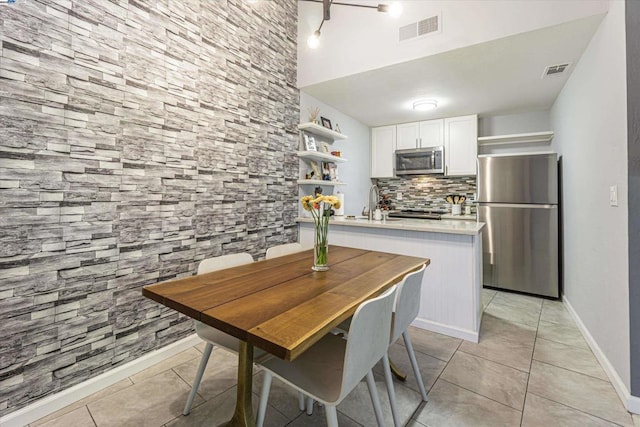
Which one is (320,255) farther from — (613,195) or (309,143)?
(309,143)

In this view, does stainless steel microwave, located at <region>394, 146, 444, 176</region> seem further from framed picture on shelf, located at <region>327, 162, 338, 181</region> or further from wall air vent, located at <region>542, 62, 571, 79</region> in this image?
wall air vent, located at <region>542, 62, 571, 79</region>

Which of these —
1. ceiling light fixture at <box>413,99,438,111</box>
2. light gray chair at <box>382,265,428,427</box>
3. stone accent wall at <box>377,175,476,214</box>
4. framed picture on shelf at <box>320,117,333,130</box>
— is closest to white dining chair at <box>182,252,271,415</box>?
light gray chair at <box>382,265,428,427</box>

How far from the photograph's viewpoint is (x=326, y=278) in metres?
1.49

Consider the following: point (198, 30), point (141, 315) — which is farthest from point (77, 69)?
point (141, 315)

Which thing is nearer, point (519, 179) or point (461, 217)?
point (519, 179)

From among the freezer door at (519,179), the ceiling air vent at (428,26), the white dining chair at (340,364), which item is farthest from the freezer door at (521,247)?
the white dining chair at (340,364)

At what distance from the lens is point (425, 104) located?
370 centimetres

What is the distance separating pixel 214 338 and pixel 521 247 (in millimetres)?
3492

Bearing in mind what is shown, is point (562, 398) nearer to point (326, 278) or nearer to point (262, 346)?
point (326, 278)

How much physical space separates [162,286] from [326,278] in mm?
768

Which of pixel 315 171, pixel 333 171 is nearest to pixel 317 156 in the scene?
pixel 315 171

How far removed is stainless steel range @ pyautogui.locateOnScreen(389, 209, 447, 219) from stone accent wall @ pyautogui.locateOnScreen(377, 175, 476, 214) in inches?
4.5

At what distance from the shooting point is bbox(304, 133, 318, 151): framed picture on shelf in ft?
11.0

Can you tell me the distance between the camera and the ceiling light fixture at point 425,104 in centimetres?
364
